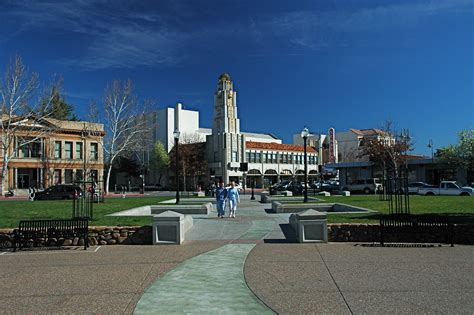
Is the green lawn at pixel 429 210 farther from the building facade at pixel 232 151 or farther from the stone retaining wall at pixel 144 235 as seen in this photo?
the building facade at pixel 232 151

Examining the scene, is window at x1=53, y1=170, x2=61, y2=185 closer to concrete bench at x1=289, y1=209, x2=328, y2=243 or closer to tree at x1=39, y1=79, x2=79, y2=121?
tree at x1=39, y1=79, x2=79, y2=121

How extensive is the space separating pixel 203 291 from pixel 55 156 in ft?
207

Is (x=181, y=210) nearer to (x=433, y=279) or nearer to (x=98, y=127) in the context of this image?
(x=433, y=279)

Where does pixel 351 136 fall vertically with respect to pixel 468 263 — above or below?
above

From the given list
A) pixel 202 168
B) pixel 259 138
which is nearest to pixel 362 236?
pixel 202 168

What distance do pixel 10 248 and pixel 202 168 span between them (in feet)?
238

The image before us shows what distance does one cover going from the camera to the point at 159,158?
→ 90.0 meters

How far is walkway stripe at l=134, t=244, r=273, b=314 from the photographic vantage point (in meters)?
6.32

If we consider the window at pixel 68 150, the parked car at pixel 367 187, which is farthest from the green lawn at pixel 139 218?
the window at pixel 68 150

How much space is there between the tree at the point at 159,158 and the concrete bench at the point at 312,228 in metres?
77.7

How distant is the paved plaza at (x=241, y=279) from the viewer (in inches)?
252

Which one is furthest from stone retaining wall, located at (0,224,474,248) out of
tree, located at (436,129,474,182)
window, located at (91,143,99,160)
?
window, located at (91,143,99,160)

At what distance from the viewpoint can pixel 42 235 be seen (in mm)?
12531

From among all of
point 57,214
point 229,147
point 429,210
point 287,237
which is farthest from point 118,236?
point 229,147
